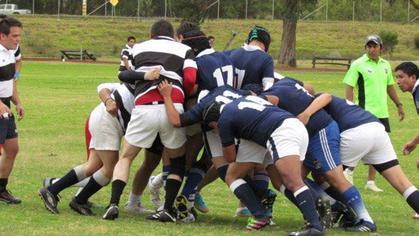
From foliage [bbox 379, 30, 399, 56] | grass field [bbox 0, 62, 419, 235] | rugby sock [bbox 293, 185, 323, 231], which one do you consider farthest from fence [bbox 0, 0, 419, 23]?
rugby sock [bbox 293, 185, 323, 231]

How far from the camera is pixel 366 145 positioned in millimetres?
8945

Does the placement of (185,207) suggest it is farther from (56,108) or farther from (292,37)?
(292,37)

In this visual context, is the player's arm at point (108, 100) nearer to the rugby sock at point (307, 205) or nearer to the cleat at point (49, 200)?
the cleat at point (49, 200)

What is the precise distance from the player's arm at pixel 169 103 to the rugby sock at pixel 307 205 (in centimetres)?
145

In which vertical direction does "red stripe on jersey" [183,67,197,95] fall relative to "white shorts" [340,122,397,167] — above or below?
above

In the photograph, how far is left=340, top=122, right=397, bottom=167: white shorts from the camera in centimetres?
895

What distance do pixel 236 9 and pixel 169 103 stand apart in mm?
84442

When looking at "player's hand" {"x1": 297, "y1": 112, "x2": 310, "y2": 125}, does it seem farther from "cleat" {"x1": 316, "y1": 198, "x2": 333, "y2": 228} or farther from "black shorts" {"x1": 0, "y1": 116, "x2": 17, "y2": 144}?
"black shorts" {"x1": 0, "y1": 116, "x2": 17, "y2": 144}

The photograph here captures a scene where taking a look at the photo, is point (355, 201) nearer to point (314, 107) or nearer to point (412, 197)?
point (412, 197)

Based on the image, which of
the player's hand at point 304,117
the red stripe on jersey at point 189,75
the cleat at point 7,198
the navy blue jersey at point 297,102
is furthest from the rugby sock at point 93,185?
the player's hand at point 304,117

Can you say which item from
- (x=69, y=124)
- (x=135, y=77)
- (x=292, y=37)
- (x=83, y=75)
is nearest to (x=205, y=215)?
(x=135, y=77)

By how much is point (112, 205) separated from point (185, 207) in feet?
2.73

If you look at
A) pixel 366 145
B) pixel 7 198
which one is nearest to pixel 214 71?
pixel 366 145

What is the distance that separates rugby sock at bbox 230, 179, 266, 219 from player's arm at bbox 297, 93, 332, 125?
0.89 m
